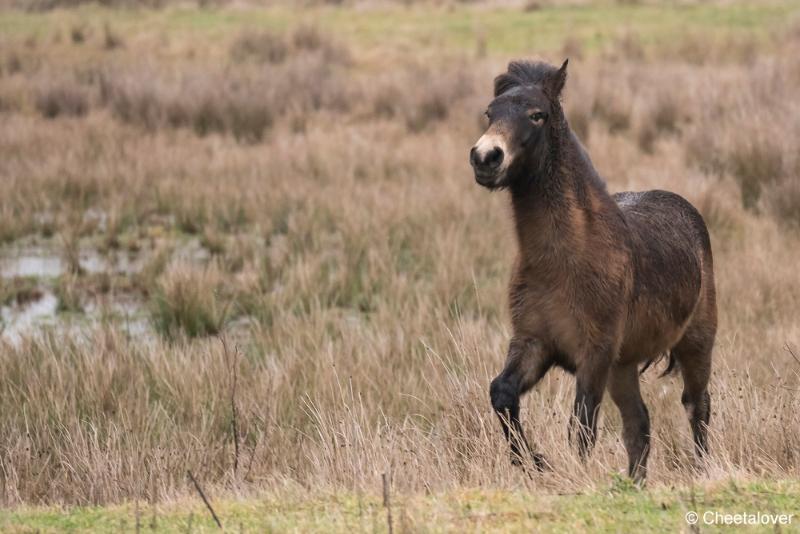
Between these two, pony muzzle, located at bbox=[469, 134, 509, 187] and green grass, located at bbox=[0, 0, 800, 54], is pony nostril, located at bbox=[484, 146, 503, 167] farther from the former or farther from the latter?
green grass, located at bbox=[0, 0, 800, 54]

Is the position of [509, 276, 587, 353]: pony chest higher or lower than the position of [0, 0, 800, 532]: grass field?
higher

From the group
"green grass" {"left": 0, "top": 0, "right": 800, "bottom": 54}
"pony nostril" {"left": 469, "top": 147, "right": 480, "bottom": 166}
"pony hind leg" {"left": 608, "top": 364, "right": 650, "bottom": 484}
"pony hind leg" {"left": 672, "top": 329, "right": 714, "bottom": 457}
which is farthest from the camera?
"green grass" {"left": 0, "top": 0, "right": 800, "bottom": 54}

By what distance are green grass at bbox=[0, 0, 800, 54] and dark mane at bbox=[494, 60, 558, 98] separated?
21.5 meters

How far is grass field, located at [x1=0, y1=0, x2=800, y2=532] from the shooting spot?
539 cm

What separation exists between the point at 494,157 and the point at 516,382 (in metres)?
0.88

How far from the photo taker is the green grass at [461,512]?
4.33 m

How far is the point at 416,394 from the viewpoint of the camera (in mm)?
7688

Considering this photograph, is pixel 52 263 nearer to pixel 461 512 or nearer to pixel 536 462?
pixel 536 462

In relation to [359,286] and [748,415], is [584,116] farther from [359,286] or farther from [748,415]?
[748,415]

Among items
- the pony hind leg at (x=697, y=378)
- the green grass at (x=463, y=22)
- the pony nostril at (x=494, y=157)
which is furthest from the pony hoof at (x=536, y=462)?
the green grass at (x=463, y=22)

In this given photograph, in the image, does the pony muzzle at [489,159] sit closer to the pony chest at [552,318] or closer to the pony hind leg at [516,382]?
the pony chest at [552,318]

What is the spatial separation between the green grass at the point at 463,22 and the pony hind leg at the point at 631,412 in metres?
21.2

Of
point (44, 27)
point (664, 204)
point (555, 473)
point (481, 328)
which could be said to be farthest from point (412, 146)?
point (44, 27)

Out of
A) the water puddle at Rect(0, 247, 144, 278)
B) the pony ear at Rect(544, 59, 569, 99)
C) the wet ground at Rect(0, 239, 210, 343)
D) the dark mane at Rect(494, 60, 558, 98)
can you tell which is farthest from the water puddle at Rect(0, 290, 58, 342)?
the pony ear at Rect(544, 59, 569, 99)
